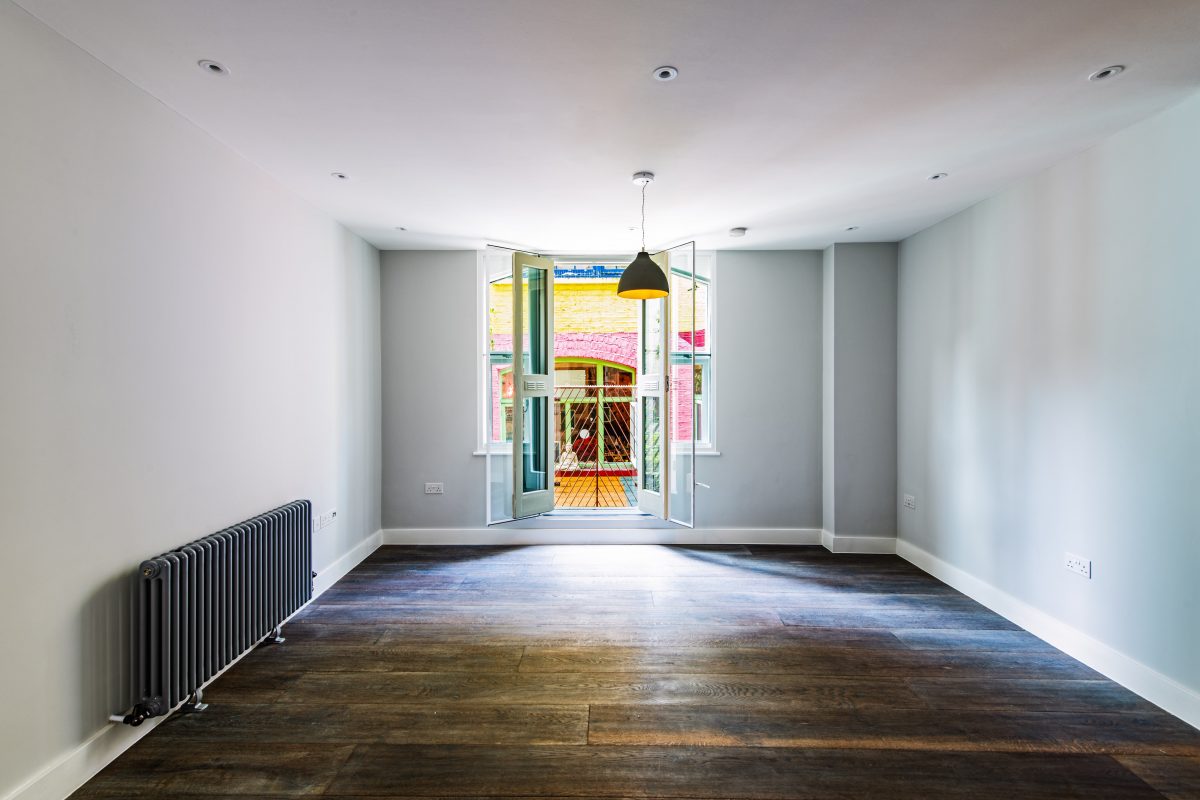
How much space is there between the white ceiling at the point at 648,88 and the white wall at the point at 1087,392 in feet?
0.94

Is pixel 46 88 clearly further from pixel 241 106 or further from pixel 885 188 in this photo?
pixel 885 188

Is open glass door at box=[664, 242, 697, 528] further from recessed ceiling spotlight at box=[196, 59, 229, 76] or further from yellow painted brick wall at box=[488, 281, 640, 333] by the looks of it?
recessed ceiling spotlight at box=[196, 59, 229, 76]

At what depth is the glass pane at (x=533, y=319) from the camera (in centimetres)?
473

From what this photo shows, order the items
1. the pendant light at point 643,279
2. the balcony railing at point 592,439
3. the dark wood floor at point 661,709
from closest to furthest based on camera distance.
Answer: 1. the dark wood floor at point 661,709
2. the pendant light at point 643,279
3. the balcony railing at point 592,439

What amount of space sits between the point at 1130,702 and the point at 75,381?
440 cm

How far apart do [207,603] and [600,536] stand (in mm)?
3075

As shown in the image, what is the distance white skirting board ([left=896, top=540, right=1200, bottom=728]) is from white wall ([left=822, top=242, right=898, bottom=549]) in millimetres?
703

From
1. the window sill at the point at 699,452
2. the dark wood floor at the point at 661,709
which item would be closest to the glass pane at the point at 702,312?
the window sill at the point at 699,452

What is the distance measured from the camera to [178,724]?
7.50 feet

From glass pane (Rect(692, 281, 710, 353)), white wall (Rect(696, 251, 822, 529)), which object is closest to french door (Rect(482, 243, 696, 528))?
glass pane (Rect(692, 281, 710, 353))

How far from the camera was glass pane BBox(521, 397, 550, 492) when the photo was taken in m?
4.78

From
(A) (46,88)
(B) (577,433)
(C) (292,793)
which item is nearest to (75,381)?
(A) (46,88)

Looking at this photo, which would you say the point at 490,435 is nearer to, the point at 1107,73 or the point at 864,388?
the point at 864,388

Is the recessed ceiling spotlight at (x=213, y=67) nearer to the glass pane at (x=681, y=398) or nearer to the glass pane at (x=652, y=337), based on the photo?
the glass pane at (x=681, y=398)
